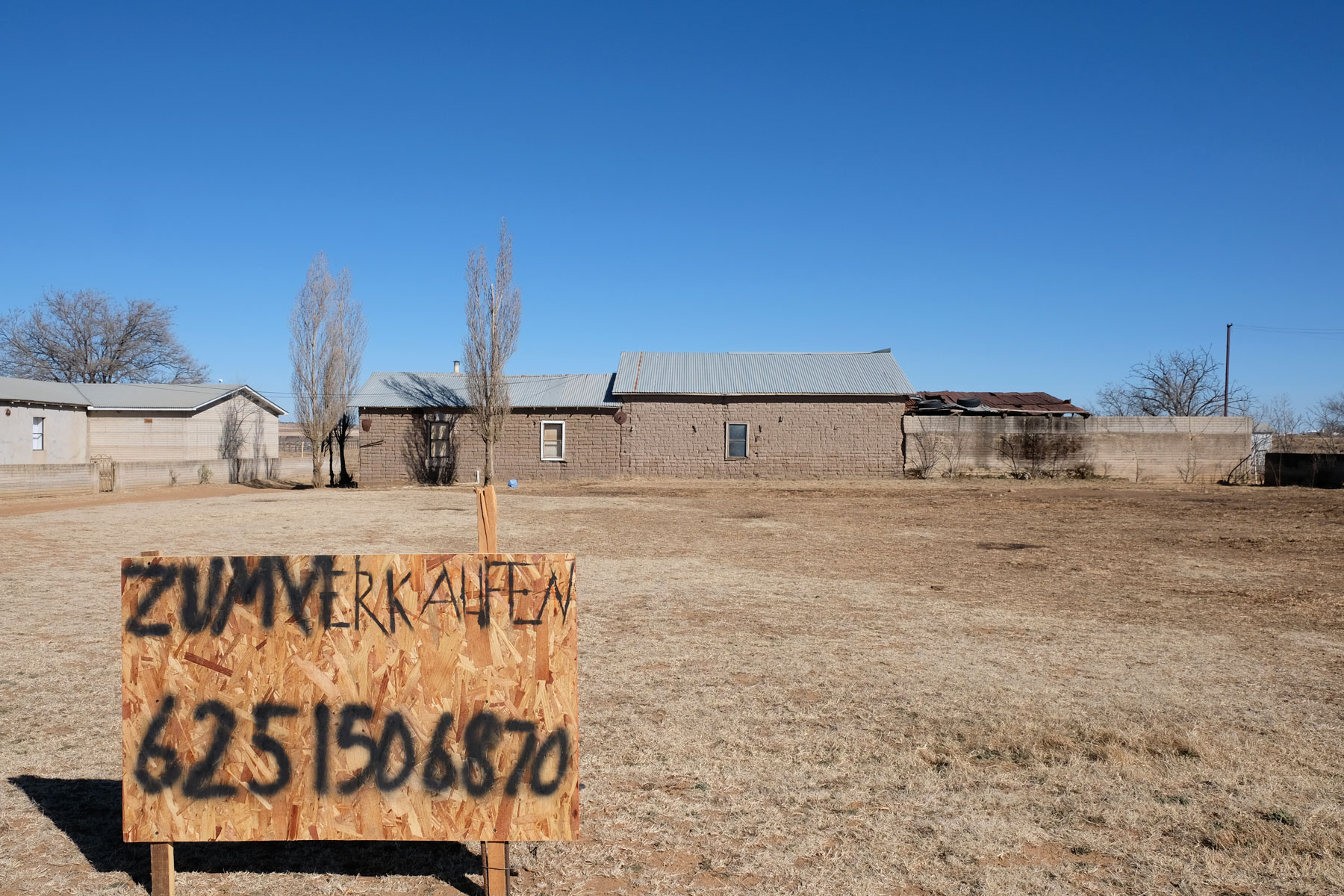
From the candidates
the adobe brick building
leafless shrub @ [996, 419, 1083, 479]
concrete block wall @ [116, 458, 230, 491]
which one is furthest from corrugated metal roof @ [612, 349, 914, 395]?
concrete block wall @ [116, 458, 230, 491]

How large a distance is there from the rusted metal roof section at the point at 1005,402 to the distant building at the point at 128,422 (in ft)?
102

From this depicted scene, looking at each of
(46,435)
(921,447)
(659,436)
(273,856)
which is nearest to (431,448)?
(659,436)

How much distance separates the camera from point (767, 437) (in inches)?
1236

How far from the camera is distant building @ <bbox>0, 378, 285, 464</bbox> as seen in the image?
2970 centimetres

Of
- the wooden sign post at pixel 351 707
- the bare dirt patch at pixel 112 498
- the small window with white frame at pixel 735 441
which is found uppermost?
the small window with white frame at pixel 735 441

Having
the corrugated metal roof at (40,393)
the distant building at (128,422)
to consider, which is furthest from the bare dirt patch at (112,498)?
the corrugated metal roof at (40,393)

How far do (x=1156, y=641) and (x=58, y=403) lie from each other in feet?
119

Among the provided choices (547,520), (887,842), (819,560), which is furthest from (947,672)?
(547,520)

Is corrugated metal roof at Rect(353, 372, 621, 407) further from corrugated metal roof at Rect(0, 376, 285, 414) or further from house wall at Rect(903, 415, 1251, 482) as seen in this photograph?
house wall at Rect(903, 415, 1251, 482)

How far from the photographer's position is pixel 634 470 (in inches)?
1238

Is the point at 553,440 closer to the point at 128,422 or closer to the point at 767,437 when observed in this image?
the point at 767,437

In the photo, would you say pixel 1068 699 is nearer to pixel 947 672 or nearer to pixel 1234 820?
pixel 947 672

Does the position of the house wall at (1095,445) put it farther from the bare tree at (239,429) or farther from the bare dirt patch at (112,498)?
the bare tree at (239,429)

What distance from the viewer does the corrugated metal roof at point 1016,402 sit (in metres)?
34.7
